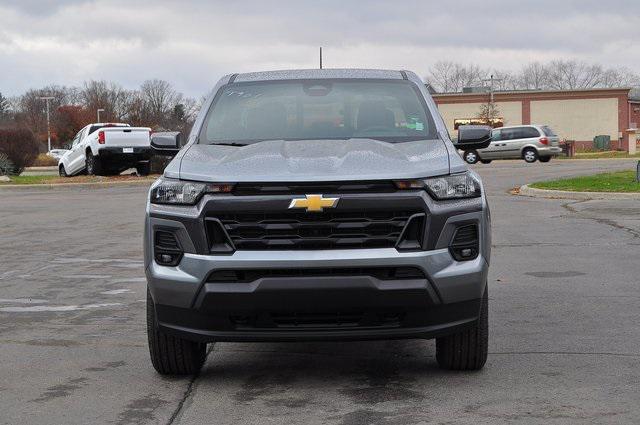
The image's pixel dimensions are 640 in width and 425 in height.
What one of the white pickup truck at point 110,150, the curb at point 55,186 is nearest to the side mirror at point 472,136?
the curb at point 55,186

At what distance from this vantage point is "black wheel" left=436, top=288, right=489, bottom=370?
19.0 feet

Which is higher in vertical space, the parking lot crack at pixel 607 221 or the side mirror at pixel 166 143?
the side mirror at pixel 166 143

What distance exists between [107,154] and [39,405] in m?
27.1

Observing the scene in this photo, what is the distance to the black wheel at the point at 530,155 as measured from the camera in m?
45.3

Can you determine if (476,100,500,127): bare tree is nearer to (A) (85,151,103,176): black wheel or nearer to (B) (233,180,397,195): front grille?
(A) (85,151,103,176): black wheel

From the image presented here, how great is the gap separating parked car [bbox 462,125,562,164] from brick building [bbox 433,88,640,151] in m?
31.0

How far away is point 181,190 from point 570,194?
699 inches

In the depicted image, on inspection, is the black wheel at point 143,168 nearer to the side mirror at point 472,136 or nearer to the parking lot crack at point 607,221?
the parking lot crack at point 607,221

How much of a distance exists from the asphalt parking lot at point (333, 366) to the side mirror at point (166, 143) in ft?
4.39

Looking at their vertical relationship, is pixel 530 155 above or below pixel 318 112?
below

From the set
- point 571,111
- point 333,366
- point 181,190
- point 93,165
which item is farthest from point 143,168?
point 571,111

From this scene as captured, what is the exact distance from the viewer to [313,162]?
5535mm

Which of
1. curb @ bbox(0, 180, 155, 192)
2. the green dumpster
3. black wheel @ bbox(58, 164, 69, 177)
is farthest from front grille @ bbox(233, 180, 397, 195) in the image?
the green dumpster

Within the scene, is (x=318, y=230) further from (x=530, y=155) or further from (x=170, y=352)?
(x=530, y=155)
